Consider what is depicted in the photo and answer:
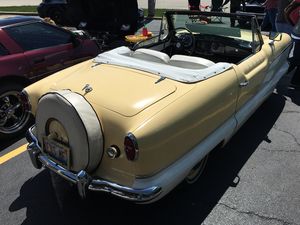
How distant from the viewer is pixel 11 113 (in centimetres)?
439

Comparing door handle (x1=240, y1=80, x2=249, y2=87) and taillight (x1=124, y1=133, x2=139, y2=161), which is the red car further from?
door handle (x1=240, y1=80, x2=249, y2=87)

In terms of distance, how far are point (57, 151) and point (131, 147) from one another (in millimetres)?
721

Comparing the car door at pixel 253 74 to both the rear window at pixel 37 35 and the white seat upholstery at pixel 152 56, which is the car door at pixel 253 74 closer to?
the white seat upholstery at pixel 152 56

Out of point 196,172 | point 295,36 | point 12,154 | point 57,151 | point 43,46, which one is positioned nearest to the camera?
point 57,151

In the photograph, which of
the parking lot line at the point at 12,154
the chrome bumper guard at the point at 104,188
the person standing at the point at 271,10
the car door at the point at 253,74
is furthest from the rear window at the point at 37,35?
the person standing at the point at 271,10

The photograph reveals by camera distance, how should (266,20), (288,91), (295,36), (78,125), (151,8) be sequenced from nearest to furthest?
(78,125)
(288,91)
(295,36)
(266,20)
(151,8)

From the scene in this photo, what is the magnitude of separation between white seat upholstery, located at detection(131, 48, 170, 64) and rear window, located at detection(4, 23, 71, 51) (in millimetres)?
1708

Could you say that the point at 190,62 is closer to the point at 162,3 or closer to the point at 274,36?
the point at 274,36

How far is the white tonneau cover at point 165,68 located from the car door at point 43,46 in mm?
1424

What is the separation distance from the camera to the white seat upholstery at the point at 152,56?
356 cm

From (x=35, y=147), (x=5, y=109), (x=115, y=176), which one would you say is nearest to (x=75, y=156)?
(x=115, y=176)

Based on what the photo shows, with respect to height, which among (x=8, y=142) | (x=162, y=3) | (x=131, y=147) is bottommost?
(x=162, y=3)

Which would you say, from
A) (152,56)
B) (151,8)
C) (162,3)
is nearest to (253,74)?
(152,56)

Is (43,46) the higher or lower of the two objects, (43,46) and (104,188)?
the higher
